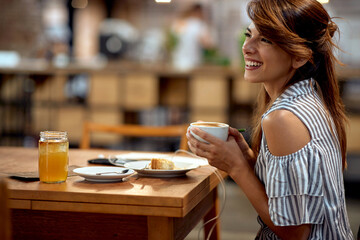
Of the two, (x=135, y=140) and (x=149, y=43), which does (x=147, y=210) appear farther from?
(x=149, y=43)

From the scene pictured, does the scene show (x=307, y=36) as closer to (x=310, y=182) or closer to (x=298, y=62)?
(x=298, y=62)

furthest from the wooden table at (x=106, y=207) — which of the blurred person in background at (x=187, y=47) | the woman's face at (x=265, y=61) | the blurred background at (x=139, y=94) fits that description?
the blurred person in background at (x=187, y=47)

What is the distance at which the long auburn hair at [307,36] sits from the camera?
1.30 metres

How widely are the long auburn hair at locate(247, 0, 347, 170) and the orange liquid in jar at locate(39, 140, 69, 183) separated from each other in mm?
661

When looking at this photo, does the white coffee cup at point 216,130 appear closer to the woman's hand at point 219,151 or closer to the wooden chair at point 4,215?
the woman's hand at point 219,151

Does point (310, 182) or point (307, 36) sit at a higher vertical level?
point (307, 36)

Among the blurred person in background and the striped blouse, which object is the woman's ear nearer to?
the striped blouse

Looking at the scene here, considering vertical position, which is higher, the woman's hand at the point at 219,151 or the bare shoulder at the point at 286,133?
the bare shoulder at the point at 286,133

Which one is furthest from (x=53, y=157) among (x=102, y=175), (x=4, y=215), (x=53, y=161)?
(x=4, y=215)

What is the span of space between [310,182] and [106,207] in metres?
0.52

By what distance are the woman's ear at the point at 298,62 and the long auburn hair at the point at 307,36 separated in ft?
0.07

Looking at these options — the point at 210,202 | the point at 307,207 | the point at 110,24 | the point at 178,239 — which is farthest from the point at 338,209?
the point at 110,24

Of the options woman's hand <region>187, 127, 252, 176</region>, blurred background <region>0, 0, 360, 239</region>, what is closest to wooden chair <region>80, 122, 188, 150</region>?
woman's hand <region>187, 127, 252, 176</region>

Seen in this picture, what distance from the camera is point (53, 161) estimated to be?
1255 mm
